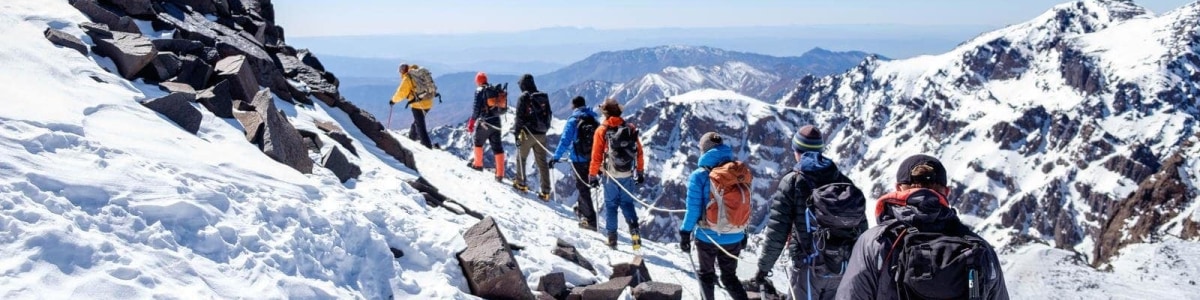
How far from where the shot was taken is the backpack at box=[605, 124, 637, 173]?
1320cm

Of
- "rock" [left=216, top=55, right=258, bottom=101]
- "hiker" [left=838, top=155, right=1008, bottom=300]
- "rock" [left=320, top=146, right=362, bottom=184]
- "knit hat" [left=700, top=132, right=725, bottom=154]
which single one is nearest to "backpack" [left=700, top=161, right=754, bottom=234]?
"knit hat" [left=700, top=132, right=725, bottom=154]

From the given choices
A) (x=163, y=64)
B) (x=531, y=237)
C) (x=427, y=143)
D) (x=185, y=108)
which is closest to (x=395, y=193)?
(x=531, y=237)

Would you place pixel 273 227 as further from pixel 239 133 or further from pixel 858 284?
pixel 858 284

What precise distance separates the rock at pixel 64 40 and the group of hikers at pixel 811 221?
8.84 meters

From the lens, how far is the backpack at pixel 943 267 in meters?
4.80

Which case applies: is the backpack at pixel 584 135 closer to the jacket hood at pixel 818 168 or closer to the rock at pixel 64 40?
the jacket hood at pixel 818 168

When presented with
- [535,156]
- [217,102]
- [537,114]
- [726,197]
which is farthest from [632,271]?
[217,102]

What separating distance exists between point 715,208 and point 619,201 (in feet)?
15.5

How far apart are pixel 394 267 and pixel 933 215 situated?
20.5 feet

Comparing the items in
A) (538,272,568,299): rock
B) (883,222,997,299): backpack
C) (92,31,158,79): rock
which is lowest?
(538,272,568,299): rock

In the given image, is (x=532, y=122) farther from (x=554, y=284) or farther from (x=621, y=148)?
(x=554, y=284)

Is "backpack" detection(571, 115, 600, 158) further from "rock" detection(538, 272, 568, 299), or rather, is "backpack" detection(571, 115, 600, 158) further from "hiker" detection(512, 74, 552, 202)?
"rock" detection(538, 272, 568, 299)

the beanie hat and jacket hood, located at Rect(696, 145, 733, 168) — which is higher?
jacket hood, located at Rect(696, 145, 733, 168)

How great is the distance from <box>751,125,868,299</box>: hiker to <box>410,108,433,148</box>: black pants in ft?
53.3
